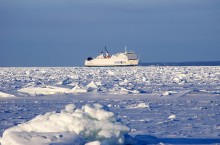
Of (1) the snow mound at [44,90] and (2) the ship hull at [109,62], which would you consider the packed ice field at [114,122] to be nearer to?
(1) the snow mound at [44,90]

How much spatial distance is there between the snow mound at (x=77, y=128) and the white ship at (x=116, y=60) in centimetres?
7365

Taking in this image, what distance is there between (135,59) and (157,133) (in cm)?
7438

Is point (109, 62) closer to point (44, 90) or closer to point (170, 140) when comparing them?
point (44, 90)

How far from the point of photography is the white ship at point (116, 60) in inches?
3127

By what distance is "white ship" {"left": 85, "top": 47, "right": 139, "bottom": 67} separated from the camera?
7944cm

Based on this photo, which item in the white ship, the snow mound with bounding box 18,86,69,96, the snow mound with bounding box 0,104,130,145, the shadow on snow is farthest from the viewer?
the white ship

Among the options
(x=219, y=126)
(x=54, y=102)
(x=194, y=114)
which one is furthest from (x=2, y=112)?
(x=219, y=126)

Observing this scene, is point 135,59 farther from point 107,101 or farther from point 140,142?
point 140,142

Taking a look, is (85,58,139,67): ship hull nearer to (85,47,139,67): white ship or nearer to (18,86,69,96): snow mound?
(85,47,139,67): white ship

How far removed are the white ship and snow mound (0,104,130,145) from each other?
242 ft

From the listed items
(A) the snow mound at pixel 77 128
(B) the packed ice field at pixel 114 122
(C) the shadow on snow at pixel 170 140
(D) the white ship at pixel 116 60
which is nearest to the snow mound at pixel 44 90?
(B) the packed ice field at pixel 114 122

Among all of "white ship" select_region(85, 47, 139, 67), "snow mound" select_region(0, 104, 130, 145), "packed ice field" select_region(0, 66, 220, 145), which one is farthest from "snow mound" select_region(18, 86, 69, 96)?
"white ship" select_region(85, 47, 139, 67)

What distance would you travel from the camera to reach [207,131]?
22.7 feet

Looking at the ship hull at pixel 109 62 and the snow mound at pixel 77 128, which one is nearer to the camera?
the snow mound at pixel 77 128
